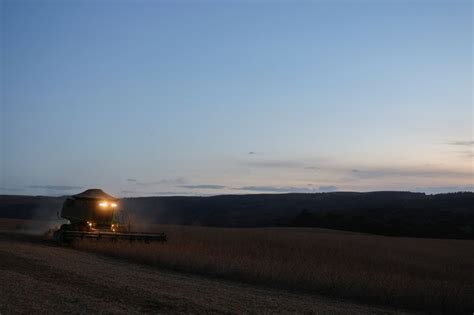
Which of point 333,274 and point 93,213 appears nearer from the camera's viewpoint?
point 333,274

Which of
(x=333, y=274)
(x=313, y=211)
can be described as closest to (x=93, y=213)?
(x=333, y=274)

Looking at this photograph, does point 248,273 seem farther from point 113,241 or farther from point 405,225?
point 405,225

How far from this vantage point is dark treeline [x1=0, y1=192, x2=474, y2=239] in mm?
73938

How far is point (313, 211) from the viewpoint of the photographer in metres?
119

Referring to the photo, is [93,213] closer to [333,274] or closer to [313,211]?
[333,274]

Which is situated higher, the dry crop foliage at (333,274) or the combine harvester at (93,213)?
the combine harvester at (93,213)

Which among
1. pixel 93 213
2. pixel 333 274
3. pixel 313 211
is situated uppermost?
pixel 313 211

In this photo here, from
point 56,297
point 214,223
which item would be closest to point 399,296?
point 56,297

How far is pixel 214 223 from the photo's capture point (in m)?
102

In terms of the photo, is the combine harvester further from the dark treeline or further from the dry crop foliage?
the dark treeline

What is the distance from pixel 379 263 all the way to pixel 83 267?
1480 centimetres

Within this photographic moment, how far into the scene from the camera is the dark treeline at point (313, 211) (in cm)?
7394

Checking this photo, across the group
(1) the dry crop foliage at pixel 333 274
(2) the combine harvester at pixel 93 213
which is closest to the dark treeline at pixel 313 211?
(2) the combine harvester at pixel 93 213

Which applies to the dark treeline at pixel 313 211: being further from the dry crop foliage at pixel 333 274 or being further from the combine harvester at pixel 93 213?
the dry crop foliage at pixel 333 274
